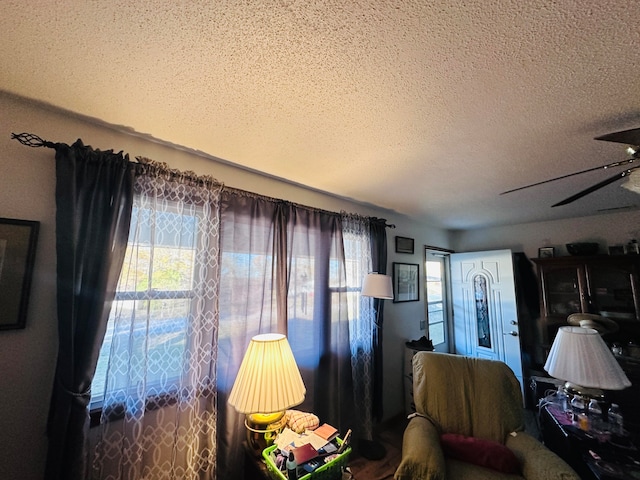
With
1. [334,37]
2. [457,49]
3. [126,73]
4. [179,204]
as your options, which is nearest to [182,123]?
[126,73]

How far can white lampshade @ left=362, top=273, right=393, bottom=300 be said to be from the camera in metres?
2.23

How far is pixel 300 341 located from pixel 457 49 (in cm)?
197

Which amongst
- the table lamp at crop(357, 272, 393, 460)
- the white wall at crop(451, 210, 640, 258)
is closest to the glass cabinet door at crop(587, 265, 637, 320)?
the white wall at crop(451, 210, 640, 258)

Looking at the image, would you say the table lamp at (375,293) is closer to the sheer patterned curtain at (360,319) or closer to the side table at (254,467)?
the sheer patterned curtain at (360,319)

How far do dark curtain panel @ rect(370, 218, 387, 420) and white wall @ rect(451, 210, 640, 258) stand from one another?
2.10 meters

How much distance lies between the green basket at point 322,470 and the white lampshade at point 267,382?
0.27 meters

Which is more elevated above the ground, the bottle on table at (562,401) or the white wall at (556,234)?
the white wall at (556,234)

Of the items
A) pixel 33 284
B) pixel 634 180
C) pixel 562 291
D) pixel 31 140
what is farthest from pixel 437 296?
pixel 31 140

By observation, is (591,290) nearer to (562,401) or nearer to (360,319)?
(562,401)

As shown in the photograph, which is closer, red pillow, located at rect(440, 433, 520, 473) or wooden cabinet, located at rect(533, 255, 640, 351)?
red pillow, located at rect(440, 433, 520, 473)

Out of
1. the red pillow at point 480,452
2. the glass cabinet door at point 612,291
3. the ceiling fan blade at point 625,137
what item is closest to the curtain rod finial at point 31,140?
the ceiling fan blade at point 625,137

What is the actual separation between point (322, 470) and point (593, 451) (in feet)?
4.91

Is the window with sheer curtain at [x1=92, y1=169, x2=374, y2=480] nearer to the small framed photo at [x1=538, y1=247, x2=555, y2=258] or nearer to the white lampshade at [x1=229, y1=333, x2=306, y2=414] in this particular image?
the white lampshade at [x1=229, y1=333, x2=306, y2=414]

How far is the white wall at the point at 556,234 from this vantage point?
113 inches
